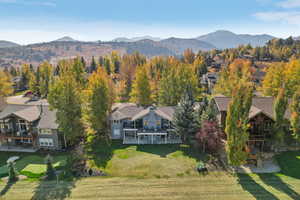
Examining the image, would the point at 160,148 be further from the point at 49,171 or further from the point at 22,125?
the point at 22,125

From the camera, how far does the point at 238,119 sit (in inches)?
995

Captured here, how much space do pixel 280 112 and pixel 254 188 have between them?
1257cm

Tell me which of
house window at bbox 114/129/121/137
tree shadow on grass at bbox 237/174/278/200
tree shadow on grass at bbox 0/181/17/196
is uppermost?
house window at bbox 114/129/121/137

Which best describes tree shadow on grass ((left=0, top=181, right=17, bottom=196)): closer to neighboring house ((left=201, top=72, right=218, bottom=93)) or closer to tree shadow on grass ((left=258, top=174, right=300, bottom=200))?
tree shadow on grass ((left=258, top=174, right=300, bottom=200))

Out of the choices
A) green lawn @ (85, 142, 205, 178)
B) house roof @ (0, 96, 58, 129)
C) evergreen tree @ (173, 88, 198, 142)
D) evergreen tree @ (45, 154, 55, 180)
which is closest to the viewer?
evergreen tree @ (45, 154, 55, 180)

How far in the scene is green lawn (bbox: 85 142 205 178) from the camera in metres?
27.8

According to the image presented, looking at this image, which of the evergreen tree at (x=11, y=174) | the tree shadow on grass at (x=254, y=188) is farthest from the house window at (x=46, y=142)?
the tree shadow on grass at (x=254, y=188)

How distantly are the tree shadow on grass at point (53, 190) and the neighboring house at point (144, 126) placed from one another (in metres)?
13.4

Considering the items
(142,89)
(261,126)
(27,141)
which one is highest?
(142,89)

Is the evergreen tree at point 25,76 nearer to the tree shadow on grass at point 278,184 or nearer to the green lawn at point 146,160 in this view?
the green lawn at point 146,160

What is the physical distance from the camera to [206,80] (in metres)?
88.9

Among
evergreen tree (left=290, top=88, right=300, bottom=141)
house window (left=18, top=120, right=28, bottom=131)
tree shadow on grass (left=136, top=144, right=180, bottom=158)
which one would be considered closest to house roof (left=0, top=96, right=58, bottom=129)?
house window (left=18, top=120, right=28, bottom=131)

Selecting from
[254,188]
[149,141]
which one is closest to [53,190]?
[149,141]

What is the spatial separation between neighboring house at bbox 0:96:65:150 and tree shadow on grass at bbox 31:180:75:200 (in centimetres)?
1082
